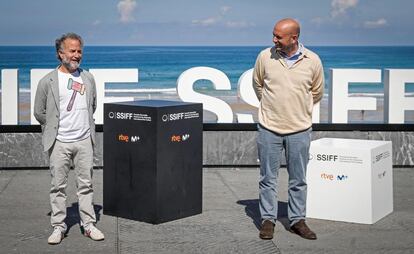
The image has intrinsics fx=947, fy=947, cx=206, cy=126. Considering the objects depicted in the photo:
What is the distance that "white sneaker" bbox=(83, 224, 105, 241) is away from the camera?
8.28 metres

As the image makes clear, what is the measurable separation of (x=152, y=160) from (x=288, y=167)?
131 cm

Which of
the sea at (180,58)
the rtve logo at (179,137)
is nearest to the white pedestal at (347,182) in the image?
the rtve logo at (179,137)

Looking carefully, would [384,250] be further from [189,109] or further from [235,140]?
[235,140]

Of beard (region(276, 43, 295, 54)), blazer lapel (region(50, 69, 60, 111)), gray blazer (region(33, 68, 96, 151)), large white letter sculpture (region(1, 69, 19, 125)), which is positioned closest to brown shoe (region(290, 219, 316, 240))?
beard (region(276, 43, 295, 54))

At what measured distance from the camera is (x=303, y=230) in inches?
334

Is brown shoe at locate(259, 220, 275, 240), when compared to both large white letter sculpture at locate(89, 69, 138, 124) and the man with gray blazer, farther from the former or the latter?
large white letter sculpture at locate(89, 69, 138, 124)

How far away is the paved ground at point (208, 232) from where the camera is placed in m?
8.04

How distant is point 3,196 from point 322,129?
A: 4516 mm

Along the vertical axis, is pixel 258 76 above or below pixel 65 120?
above

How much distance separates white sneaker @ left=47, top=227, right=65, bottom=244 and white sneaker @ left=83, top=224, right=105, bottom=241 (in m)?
0.23

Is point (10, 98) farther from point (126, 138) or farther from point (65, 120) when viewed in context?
point (65, 120)

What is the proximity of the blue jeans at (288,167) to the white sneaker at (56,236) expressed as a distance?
5.96 ft

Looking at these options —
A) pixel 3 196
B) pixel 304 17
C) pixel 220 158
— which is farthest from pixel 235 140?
pixel 304 17

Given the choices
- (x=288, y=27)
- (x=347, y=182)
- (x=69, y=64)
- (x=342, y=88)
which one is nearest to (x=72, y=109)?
(x=69, y=64)
